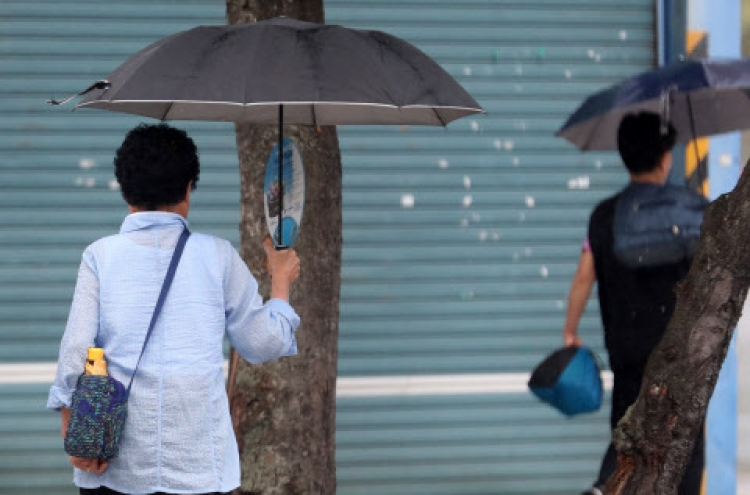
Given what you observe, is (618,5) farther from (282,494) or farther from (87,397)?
(87,397)

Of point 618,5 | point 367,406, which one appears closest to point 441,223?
point 367,406

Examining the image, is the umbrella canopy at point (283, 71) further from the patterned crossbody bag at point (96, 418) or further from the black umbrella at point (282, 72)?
the patterned crossbody bag at point (96, 418)

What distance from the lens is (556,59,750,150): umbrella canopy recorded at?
4.75 meters

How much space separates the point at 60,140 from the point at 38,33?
61 centimetres

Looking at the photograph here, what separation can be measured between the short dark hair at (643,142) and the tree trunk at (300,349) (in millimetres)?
1124

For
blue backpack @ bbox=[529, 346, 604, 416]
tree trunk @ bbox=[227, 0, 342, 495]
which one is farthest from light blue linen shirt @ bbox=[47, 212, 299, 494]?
blue backpack @ bbox=[529, 346, 604, 416]

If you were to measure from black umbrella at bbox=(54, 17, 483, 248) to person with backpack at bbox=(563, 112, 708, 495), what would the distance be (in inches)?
40.5

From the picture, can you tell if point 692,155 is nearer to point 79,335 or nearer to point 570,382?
point 570,382

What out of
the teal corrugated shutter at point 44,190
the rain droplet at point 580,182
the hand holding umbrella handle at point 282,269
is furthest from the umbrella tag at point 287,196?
the rain droplet at point 580,182

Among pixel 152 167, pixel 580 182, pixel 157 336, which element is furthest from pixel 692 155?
pixel 157 336

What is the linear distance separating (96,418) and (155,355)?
0.23m

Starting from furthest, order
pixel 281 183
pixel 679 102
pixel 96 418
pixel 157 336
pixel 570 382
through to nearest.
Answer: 1. pixel 679 102
2. pixel 570 382
3. pixel 281 183
4. pixel 157 336
5. pixel 96 418

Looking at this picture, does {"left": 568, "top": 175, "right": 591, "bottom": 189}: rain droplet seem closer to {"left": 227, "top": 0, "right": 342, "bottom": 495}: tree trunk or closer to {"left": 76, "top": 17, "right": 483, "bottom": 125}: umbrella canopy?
{"left": 227, "top": 0, "right": 342, "bottom": 495}: tree trunk

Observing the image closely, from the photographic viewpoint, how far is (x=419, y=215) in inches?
266
